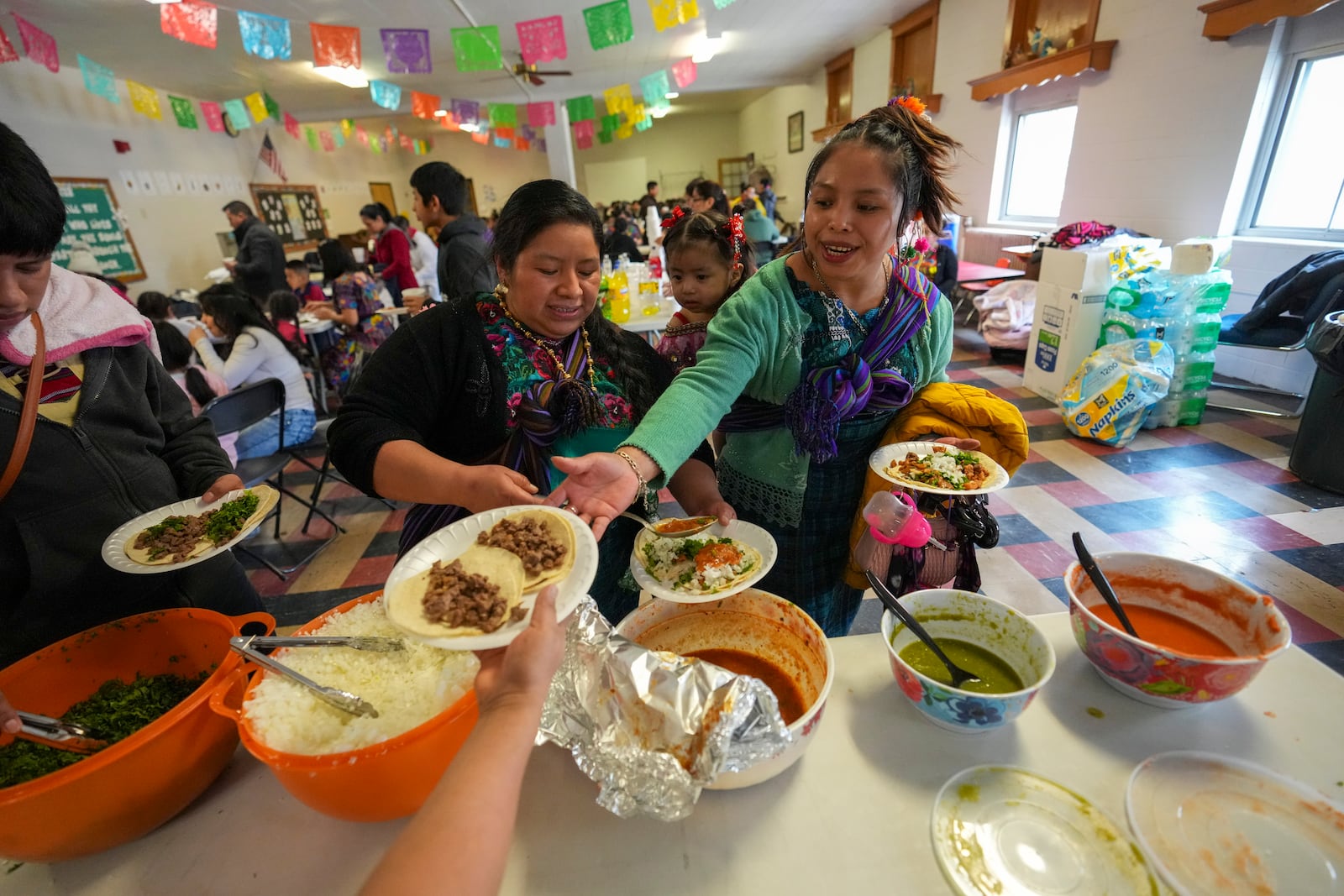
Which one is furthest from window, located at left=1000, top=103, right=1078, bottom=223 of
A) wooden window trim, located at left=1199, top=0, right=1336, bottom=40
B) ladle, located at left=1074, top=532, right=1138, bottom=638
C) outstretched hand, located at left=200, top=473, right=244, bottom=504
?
outstretched hand, located at left=200, top=473, right=244, bottom=504

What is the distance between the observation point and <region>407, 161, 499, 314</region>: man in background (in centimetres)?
352

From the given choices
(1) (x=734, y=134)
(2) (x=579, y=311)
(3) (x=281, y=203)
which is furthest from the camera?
(1) (x=734, y=134)

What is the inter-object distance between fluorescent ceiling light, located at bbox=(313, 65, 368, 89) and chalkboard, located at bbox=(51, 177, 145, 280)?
2.94 meters

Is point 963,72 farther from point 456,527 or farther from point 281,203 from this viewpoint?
point 281,203

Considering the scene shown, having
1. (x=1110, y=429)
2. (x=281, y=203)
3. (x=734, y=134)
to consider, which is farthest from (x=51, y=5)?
(x=734, y=134)

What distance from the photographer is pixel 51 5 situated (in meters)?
4.82

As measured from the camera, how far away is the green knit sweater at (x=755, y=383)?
4.12 ft

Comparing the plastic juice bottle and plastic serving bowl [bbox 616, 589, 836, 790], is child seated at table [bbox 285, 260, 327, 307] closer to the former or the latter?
the plastic juice bottle

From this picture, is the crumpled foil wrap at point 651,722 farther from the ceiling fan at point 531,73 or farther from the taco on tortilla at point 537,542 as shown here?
the ceiling fan at point 531,73

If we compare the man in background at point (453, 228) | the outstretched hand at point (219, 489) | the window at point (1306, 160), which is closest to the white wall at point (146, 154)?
the man in background at point (453, 228)

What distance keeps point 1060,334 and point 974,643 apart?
14.6 feet

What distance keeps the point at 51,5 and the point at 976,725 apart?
8.03 m

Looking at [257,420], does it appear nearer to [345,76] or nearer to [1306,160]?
[1306,160]

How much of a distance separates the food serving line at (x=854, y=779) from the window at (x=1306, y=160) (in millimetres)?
5238
